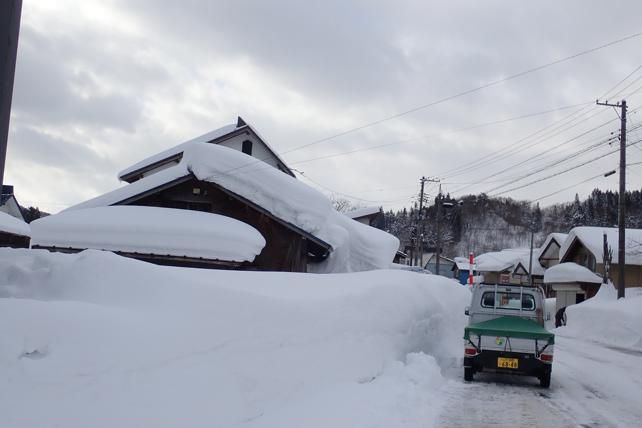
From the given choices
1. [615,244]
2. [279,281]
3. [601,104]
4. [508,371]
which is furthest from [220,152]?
[615,244]

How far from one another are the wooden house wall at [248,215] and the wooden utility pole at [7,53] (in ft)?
45.8

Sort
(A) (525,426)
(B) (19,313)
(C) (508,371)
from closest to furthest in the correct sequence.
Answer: (B) (19,313), (A) (525,426), (C) (508,371)

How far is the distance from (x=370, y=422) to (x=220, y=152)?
13.2 m

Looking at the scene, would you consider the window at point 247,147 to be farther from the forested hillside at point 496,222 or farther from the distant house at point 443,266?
the forested hillside at point 496,222

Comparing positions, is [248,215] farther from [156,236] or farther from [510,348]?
[510,348]

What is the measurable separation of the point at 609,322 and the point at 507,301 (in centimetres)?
1618

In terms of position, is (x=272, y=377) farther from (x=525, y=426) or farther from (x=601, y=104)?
(x=601, y=104)

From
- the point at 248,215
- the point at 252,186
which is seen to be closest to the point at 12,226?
the point at 248,215

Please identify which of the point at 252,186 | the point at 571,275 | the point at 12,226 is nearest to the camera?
the point at 252,186

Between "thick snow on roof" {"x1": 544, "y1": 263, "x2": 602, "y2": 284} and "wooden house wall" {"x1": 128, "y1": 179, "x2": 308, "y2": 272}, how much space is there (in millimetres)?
27772

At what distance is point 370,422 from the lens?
6.32 m

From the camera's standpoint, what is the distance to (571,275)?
1581 inches

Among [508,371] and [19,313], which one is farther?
[508,371]

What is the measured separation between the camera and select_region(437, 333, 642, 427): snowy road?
7.43 meters
